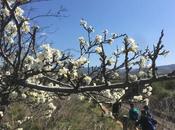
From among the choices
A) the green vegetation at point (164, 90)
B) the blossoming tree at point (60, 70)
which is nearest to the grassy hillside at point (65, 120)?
the blossoming tree at point (60, 70)

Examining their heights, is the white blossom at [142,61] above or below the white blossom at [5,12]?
below

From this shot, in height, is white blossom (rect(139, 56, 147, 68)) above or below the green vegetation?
above

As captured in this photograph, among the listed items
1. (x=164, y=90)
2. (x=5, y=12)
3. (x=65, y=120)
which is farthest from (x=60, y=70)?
(x=164, y=90)

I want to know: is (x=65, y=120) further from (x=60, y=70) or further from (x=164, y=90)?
(x=164, y=90)

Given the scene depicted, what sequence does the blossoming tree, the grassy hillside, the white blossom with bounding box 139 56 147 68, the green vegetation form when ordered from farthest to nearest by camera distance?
the green vegetation, the grassy hillside, the white blossom with bounding box 139 56 147 68, the blossoming tree

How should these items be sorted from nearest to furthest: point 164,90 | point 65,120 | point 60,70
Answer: point 60,70 < point 65,120 < point 164,90

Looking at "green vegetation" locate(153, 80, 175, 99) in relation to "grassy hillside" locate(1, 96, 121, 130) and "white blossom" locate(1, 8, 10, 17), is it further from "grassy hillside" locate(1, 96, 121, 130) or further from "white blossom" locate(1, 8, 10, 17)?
"white blossom" locate(1, 8, 10, 17)

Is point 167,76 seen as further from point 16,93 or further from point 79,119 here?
point 79,119

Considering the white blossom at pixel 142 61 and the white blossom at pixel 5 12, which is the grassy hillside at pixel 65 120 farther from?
the white blossom at pixel 5 12

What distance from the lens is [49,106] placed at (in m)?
9.60

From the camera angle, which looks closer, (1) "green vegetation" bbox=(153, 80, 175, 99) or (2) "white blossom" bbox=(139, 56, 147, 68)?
(2) "white blossom" bbox=(139, 56, 147, 68)

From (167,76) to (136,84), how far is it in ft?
1.07

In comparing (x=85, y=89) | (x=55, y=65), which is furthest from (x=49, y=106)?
(x=85, y=89)

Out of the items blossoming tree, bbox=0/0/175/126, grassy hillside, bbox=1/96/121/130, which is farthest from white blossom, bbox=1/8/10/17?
grassy hillside, bbox=1/96/121/130
